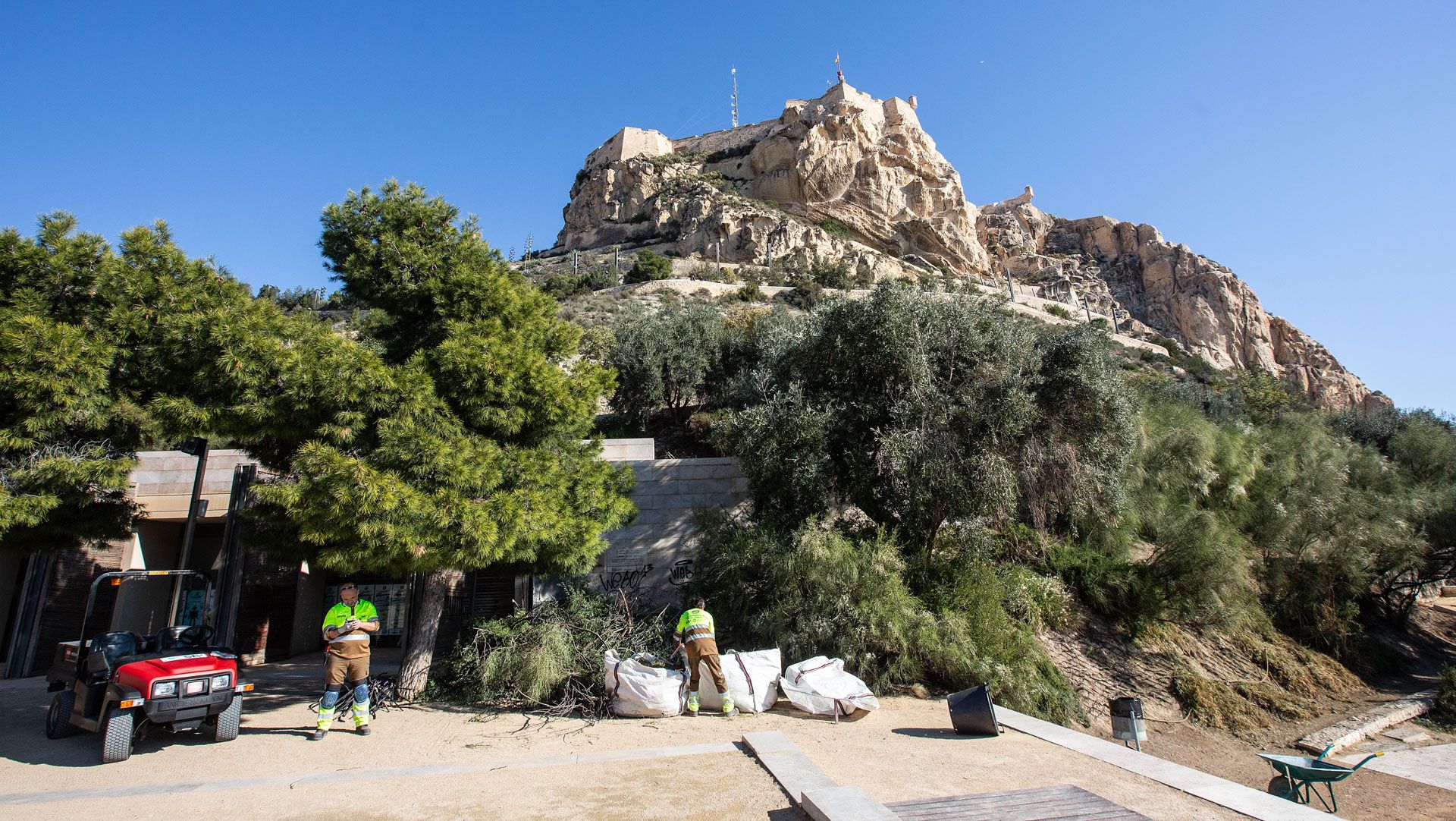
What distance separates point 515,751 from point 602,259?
63942 mm

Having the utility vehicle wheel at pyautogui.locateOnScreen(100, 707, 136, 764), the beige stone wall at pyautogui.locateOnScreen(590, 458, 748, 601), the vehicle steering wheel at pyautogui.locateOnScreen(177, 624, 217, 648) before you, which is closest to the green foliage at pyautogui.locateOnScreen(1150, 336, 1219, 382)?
the beige stone wall at pyautogui.locateOnScreen(590, 458, 748, 601)

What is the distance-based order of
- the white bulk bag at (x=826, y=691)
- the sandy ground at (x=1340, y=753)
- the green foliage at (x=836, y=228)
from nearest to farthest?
the white bulk bag at (x=826, y=691)
the sandy ground at (x=1340, y=753)
the green foliage at (x=836, y=228)

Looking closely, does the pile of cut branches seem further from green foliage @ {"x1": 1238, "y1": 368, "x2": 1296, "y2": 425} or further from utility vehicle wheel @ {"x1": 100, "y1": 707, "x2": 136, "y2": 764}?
green foliage @ {"x1": 1238, "y1": 368, "x2": 1296, "y2": 425}

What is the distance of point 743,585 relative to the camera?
998cm

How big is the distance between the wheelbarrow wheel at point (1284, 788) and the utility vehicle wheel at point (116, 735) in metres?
11.8

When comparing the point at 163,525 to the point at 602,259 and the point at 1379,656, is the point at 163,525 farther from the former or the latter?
the point at 602,259

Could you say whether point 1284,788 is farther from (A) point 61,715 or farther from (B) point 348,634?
(A) point 61,715

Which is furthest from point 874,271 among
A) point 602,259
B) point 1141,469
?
point 1141,469

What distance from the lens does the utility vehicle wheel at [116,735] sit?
6062mm

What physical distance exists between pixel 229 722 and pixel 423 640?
236 cm

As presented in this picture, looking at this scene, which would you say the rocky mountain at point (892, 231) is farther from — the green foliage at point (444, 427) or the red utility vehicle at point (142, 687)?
the red utility vehicle at point (142, 687)

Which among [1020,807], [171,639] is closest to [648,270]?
[171,639]

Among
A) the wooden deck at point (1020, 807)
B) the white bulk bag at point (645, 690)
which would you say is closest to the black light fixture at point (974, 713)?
the wooden deck at point (1020, 807)

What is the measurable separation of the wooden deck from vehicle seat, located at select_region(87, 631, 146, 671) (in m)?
7.28
